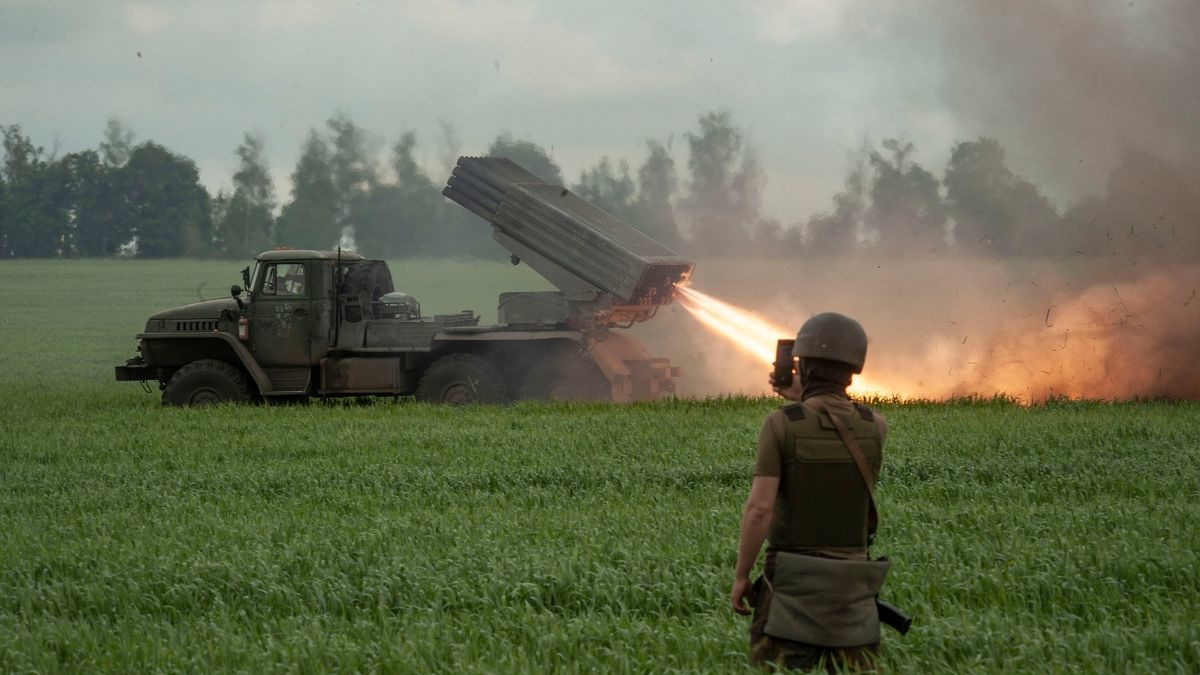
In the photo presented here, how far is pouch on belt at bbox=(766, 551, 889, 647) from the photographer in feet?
20.6

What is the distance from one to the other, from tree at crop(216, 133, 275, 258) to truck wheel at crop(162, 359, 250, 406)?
27476 millimetres

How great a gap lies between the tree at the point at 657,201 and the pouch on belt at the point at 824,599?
28.5 meters

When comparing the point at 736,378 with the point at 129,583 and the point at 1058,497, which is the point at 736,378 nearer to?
the point at 1058,497

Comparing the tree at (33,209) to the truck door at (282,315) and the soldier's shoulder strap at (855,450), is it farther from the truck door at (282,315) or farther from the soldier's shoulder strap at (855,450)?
the soldier's shoulder strap at (855,450)

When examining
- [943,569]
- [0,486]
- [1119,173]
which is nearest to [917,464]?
[943,569]

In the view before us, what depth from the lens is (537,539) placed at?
1139 cm

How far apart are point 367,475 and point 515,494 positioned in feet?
6.42

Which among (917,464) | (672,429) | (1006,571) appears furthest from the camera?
(672,429)

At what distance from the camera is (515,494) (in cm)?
1431

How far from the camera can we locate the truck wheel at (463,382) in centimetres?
2262

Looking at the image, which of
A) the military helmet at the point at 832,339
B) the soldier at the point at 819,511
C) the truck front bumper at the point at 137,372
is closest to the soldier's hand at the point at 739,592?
the soldier at the point at 819,511

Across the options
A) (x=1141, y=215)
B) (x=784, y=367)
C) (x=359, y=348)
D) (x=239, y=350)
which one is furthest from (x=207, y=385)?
(x=784, y=367)

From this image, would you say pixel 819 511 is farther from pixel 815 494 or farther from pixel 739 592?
pixel 739 592

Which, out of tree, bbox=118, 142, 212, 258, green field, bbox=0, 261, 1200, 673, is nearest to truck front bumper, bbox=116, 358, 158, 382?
green field, bbox=0, 261, 1200, 673
